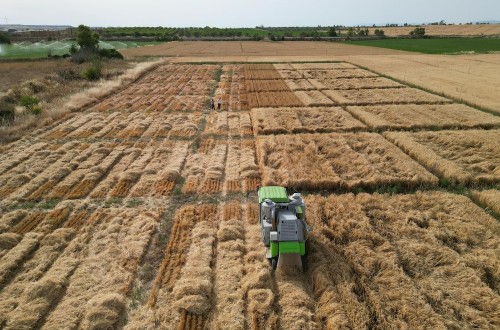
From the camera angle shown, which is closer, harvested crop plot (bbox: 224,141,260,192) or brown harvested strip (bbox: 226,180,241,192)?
brown harvested strip (bbox: 226,180,241,192)

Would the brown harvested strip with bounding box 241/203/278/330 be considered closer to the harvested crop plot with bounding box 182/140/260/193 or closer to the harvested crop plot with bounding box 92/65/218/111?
the harvested crop plot with bounding box 182/140/260/193

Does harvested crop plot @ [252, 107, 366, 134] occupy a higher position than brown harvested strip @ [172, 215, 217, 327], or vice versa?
harvested crop plot @ [252, 107, 366, 134]

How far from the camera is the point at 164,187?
10305 millimetres

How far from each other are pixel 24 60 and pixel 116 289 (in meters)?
50.1

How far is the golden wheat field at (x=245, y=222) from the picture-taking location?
5.80m

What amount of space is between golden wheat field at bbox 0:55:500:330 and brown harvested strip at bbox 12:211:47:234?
1.4 inches

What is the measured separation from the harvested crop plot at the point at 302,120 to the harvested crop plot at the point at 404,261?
6.52 metres

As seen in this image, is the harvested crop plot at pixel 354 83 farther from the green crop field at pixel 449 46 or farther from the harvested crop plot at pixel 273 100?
the green crop field at pixel 449 46

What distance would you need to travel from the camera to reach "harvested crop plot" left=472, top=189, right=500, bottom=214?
9.02 meters

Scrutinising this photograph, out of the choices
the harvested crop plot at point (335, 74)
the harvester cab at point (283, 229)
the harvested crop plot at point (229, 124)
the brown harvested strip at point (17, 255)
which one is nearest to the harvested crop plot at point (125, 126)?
the harvested crop plot at point (229, 124)

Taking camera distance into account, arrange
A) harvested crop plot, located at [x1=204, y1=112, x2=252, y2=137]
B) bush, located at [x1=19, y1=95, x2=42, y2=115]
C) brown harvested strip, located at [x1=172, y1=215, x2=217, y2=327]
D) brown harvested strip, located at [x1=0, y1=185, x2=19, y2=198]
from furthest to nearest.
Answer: bush, located at [x1=19, y1=95, x2=42, y2=115] → harvested crop plot, located at [x1=204, y1=112, x2=252, y2=137] → brown harvested strip, located at [x1=0, y1=185, x2=19, y2=198] → brown harvested strip, located at [x1=172, y1=215, x2=217, y2=327]

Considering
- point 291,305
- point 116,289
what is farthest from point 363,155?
point 116,289

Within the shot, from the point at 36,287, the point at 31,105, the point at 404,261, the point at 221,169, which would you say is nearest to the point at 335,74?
the point at 221,169

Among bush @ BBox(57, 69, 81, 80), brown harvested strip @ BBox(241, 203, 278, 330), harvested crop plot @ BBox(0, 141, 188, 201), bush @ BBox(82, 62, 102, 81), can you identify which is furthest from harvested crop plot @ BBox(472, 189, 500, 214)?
bush @ BBox(57, 69, 81, 80)
